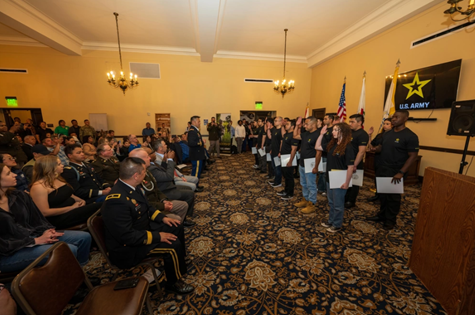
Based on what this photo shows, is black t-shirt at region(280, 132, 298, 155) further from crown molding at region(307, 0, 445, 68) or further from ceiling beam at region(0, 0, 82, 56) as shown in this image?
ceiling beam at region(0, 0, 82, 56)

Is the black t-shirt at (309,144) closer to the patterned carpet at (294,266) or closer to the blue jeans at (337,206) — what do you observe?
the blue jeans at (337,206)

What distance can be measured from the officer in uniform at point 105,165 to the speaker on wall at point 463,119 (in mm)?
5317

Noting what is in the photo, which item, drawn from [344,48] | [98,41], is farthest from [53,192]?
[344,48]

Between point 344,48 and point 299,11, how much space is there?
3016 mm

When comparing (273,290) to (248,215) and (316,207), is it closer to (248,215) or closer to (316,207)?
(248,215)

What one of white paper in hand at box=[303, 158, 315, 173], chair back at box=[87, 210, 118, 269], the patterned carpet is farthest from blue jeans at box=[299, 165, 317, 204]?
chair back at box=[87, 210, 118, 269]

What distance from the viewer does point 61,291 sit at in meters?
1.20

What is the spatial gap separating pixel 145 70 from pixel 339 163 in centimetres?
955

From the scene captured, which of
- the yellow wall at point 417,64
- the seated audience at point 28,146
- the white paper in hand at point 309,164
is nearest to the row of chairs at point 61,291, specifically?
the white paper in hand at point 309,164

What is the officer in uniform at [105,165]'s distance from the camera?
3.04m

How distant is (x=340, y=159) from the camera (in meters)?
2.68

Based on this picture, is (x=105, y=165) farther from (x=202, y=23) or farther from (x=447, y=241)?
(x=202, y=23)

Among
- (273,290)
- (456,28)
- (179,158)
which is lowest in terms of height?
(273,290)

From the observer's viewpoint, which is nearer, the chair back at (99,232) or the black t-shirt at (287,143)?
the chair back at (99,232)
